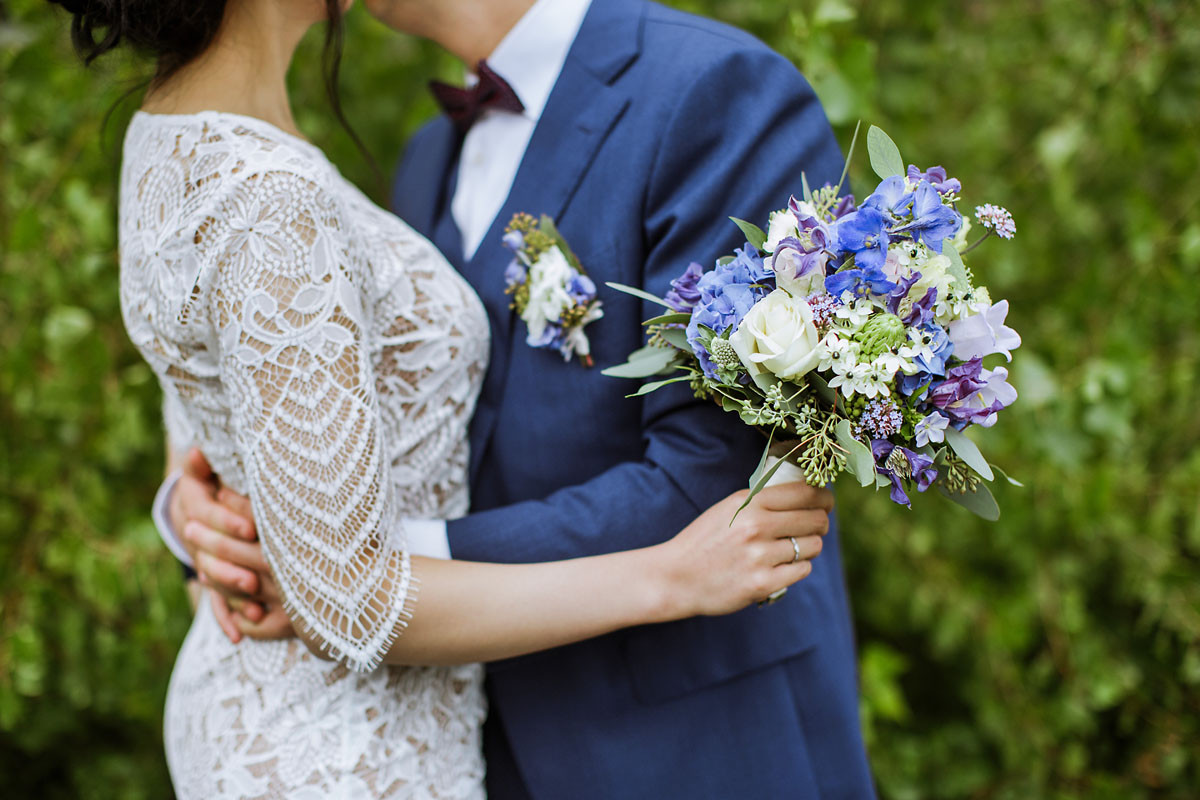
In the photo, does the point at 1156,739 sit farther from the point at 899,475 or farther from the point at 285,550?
the point at 285,550

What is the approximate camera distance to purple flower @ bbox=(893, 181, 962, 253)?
0.83 m

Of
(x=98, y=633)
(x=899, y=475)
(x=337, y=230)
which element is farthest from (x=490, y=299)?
(x=98, y=633)

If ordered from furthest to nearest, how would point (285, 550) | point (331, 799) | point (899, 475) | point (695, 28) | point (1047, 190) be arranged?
point (1047, 190), point (695, 28), point (331, 799), point (285, 550), point (899, 475)

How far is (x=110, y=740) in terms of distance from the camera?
94.7 inches

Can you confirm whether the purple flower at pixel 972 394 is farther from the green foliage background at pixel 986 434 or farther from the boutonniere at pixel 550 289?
the green foliage background at pixel 986 434

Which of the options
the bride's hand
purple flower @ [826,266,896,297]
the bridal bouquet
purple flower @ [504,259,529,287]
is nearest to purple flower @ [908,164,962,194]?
the bridal bouquet

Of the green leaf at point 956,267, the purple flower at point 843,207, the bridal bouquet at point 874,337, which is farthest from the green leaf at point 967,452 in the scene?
the purple flower at point 843,207

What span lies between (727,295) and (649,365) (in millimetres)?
159

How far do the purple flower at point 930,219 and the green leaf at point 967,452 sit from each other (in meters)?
0.19

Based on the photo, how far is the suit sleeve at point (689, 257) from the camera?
42.3 inches

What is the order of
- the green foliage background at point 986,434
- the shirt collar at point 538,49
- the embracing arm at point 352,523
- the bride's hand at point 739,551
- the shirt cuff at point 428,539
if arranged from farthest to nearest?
the green foliage background at point 986,434 → the shirt collar at point 538,49 → the shirt cuff at point 428,539 → the bride's hand at point 739,551 → the embracing arm at point 352,523

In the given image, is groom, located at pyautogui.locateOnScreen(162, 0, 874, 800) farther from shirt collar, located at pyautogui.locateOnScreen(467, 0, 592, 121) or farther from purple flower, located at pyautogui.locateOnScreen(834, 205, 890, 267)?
purple flower, located at pyautogui.locateOnScreen(834, 205, 890, 267)

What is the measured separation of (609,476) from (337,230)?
44cm

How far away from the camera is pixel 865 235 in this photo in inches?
33.2
